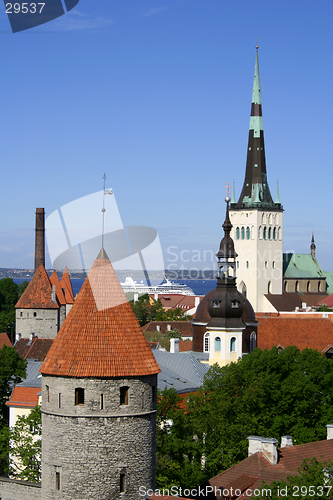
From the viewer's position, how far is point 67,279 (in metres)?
81.7

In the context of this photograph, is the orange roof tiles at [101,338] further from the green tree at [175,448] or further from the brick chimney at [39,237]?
the brick chimney at [39,237]

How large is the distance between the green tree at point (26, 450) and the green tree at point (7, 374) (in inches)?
281

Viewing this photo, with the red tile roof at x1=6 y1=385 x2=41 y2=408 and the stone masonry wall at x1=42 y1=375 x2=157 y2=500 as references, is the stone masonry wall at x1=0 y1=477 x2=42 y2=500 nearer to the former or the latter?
the stone masonry wall at x1=42 y1=375 x2=157 y2=500

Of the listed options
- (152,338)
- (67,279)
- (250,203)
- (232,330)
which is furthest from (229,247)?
(250,203)

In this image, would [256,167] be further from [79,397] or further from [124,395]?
[79,397]

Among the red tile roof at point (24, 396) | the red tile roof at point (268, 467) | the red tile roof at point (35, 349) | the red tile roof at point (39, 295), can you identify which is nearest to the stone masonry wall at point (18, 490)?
the red tile roof at point (268, 467)

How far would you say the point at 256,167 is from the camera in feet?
358

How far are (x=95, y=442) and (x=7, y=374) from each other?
2217cm

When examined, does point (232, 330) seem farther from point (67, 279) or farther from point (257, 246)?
point (257, 246)

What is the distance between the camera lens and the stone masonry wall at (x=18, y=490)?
26.2 metres

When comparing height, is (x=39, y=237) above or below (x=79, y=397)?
above

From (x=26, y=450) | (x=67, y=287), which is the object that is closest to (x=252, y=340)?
(x=26, y=450)

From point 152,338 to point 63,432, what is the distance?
56044 mm

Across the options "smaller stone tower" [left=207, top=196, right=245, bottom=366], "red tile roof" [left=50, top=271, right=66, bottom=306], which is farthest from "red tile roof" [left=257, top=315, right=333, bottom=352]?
"red tile roof" [left=50, top=271, right=66, bottom=306]
